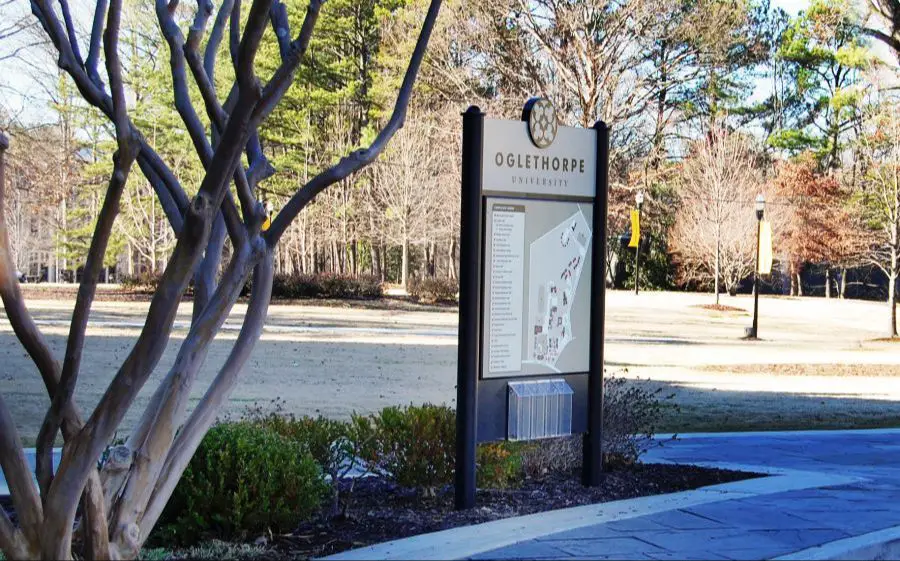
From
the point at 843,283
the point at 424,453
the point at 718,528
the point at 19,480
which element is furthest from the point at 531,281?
the point at 843,283

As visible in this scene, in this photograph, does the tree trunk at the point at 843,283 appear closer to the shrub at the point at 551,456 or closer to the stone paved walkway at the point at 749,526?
the stone paved walkway at the point at 749,526

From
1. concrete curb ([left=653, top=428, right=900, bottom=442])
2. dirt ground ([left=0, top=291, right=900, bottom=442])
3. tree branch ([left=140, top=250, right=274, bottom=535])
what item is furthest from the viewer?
dirt ground ([left=0, top=291, right=900, bottom=442])

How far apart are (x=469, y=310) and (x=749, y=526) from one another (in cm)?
223

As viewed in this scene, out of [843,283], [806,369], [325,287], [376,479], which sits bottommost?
[806,369]

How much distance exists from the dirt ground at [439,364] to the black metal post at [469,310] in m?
6.20

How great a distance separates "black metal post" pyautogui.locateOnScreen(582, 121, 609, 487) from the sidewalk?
62cm

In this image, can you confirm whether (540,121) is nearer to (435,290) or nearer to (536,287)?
(536,287)

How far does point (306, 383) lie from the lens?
680 inches

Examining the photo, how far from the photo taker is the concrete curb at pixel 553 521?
568 centimetres

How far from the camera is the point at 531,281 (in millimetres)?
7652

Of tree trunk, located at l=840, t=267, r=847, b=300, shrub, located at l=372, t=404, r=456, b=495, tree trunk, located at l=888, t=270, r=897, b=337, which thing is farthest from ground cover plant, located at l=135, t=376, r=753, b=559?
tree trunk, located at l=840, t=267, r=847, b=300

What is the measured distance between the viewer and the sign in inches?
285

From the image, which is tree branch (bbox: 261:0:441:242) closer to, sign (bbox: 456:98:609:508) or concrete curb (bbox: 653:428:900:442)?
sign (bbox: 456:98:609:508)

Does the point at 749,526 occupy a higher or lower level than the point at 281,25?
lower
